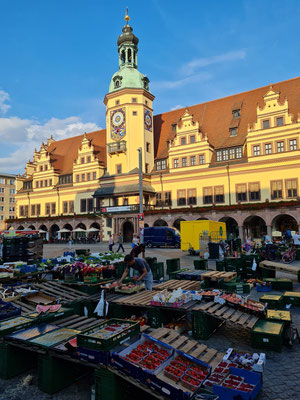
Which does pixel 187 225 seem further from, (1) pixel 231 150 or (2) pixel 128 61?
(2) pixel 128 61

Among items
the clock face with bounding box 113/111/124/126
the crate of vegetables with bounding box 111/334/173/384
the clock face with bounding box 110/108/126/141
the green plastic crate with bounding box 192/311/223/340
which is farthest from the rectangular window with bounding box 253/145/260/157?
the crate of vegetables with bounding box 111/334/173/384

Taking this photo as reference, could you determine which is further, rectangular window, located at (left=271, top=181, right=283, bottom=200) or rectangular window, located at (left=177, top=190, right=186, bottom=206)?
rectangular window, located at (left=177, top=190, right=186, bottom=206)

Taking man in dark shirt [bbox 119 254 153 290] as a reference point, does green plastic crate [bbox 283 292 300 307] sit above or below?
below

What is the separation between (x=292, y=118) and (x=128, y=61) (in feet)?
87.1

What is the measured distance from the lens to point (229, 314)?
712cm

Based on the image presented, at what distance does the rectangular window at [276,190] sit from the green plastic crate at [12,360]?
34037mm

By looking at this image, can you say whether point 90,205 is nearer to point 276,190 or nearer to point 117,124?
point 117,124

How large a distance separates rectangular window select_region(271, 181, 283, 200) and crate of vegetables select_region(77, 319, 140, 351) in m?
33.3

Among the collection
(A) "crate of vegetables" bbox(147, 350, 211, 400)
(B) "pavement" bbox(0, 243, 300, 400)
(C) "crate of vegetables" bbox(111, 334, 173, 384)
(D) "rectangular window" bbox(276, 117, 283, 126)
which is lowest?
(B) "pavement" bbox(0, 243, 300, 400)

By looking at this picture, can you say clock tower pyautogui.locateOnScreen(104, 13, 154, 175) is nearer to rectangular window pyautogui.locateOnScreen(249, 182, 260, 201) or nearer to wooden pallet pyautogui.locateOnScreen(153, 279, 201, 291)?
rectangular window pyautogui.locateOnScreen(249, 182, 260, 201)

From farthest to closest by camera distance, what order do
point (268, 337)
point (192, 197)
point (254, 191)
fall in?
1. point (192, 197)
2. point (254, 191)
3. point (268, 337)

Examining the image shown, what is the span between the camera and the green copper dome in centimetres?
4647

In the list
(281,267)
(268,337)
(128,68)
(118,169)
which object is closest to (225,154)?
(118,169)

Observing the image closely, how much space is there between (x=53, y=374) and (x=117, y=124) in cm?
4347
